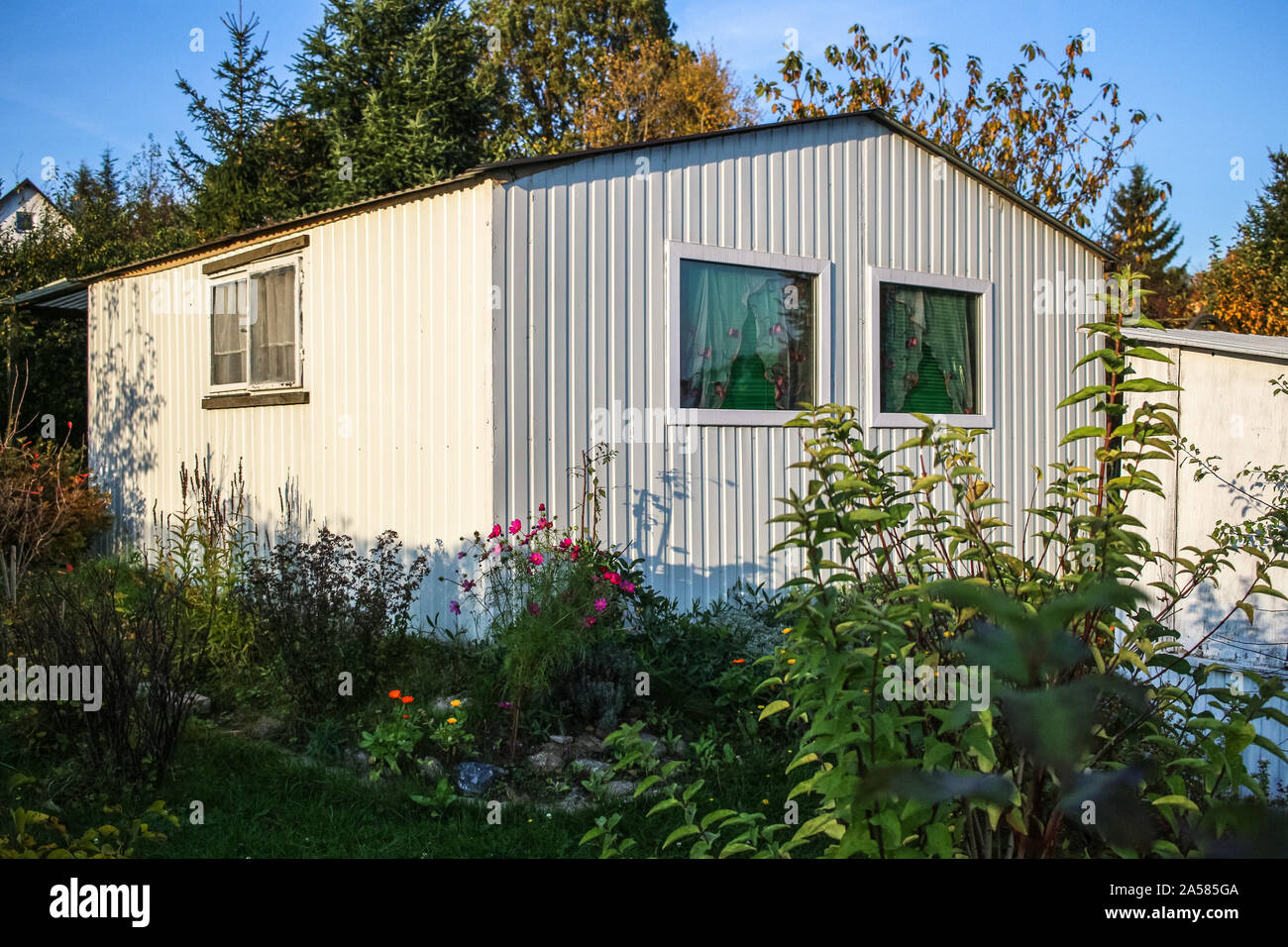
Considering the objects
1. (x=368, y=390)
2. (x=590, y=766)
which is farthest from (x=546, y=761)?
(x=368, y=390)

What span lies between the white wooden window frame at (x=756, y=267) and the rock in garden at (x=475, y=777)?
123 inches

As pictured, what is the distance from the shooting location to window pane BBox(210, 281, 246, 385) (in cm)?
896

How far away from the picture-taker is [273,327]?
8539 mm

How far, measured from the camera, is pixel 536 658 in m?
5.07

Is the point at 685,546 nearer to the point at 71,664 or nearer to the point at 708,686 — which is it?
the point at 708,686

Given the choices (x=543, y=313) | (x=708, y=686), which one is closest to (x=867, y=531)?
(x=708, y=686)

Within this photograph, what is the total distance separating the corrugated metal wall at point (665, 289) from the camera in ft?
21.3

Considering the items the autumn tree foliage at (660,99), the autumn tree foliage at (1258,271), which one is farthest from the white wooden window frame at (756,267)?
the autumn tree foliage at (660,99)

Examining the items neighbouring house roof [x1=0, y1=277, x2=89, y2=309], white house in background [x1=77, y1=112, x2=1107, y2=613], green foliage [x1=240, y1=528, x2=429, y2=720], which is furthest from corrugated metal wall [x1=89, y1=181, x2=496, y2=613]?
neighbouring house roof [x1=0, y1=277, x2=89, y2=309]

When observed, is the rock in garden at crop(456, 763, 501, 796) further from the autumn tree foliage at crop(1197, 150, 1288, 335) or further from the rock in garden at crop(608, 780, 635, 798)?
the autumn tree foliage at crop(1197, 150, 1288, 335)

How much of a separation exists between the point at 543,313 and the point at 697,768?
123 inches

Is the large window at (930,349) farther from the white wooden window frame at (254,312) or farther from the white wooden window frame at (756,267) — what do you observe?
the white wooden window frame at (254,312)

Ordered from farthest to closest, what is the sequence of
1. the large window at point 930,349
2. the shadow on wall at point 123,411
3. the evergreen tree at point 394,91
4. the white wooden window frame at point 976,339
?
1. the evergreen tree at point 394,91
2. the shadow on wall at point 123,411
3. the large window at point 930,349
4. the white wooden window frame at point 976,339

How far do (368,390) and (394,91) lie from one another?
12.5 m
